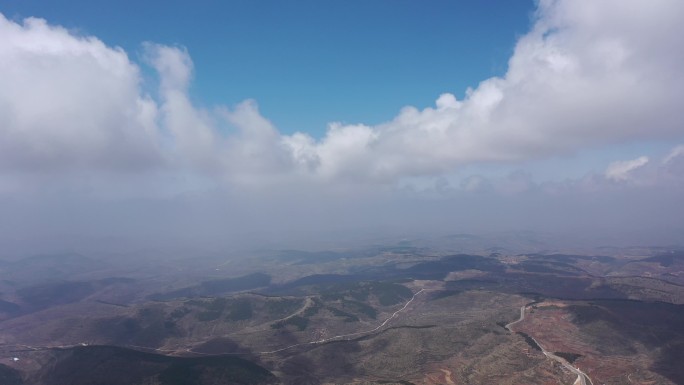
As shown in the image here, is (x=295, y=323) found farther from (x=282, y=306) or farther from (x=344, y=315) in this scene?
(x=282, y=306)

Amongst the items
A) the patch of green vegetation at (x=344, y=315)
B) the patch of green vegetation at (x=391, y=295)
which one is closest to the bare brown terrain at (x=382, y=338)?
the patch of green vegetation at (x=344, y=315)

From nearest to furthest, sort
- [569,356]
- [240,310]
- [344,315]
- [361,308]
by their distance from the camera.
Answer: [569,356]
[344,315]
[240,310]
[361,308]

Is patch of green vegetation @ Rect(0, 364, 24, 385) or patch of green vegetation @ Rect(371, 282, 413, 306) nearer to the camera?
patch of green vegetation @ Rect(0, 364, 24, 385)

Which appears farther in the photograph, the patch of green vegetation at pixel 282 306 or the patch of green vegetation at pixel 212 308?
the patch of green vegetation at pixel 282 306

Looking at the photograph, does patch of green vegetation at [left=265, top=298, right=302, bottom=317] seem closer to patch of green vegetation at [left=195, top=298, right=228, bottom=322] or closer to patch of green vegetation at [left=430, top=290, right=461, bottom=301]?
patch of green vegetation at [left=195, top=298, right=228, bottom=322]

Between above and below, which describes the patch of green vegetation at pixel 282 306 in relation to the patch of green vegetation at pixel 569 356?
above

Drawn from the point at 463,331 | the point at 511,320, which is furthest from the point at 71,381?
the point at 511,320

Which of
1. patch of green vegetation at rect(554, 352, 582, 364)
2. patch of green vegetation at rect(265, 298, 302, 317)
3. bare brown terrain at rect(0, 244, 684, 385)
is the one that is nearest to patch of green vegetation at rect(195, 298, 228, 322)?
bare brown terrain at rect(0, 244, 684, 385)

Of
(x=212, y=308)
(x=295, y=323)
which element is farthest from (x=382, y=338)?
(x=212, y=308)

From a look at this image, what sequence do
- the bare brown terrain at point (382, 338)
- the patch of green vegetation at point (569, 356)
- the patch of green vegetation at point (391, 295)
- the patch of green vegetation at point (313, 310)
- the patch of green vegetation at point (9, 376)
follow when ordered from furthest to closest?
the patch of green vegetation at point (391, 295)
the patch of green vegetation at point (313, 310)
the patch of green vegetation at point (9, 376)
the patch of green vegetation at point (569, 356)
the bare brown terrain at point (382, 338)

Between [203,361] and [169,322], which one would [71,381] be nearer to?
[203,361]

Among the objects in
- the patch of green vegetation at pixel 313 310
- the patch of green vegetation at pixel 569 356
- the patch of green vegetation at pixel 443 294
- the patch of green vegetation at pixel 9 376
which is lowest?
the patch of green vegetation at pixel 9 376

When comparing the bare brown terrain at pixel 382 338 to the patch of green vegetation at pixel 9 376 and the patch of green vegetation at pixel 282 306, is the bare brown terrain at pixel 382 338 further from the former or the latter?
the patch of green vegetation at pixel 282 306
